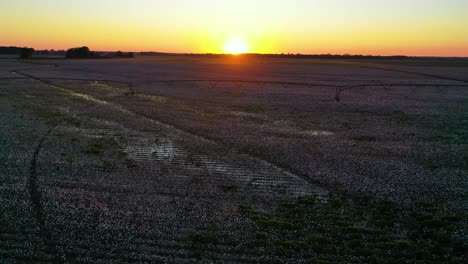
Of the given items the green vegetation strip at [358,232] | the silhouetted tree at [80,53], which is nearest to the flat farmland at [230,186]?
the green vegetation strip at [358,232]

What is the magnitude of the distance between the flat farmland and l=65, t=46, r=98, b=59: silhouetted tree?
4460 inches

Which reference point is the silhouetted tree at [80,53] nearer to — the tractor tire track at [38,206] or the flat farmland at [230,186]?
the flat farmland at [230,186]

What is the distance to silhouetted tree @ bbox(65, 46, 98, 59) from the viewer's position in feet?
456

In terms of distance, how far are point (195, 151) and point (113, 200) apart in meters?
6.93

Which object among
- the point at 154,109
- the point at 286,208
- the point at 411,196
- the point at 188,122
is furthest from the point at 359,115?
the point at 286,208

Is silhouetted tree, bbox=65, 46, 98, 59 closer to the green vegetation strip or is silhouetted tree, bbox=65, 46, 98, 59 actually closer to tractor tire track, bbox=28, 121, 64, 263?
tractor tire track, bbox=28, 121, 64, 263

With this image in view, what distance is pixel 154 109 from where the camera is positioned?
1297 inches

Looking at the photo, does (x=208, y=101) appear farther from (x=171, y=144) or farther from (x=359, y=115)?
(x=171, y=144)

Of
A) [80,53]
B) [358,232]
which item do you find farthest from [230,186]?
[80,53]

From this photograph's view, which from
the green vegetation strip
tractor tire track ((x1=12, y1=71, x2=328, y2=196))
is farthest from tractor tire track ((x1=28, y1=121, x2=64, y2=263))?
tractor tire track ((x1=12, y1=71, x2=328, y2=196))

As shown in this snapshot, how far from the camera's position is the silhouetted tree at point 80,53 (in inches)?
5468

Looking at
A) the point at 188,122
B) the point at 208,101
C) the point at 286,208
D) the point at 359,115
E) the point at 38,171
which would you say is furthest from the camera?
the point at 208,101

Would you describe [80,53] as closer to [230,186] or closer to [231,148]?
[231,148]

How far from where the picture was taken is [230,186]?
15258mm
